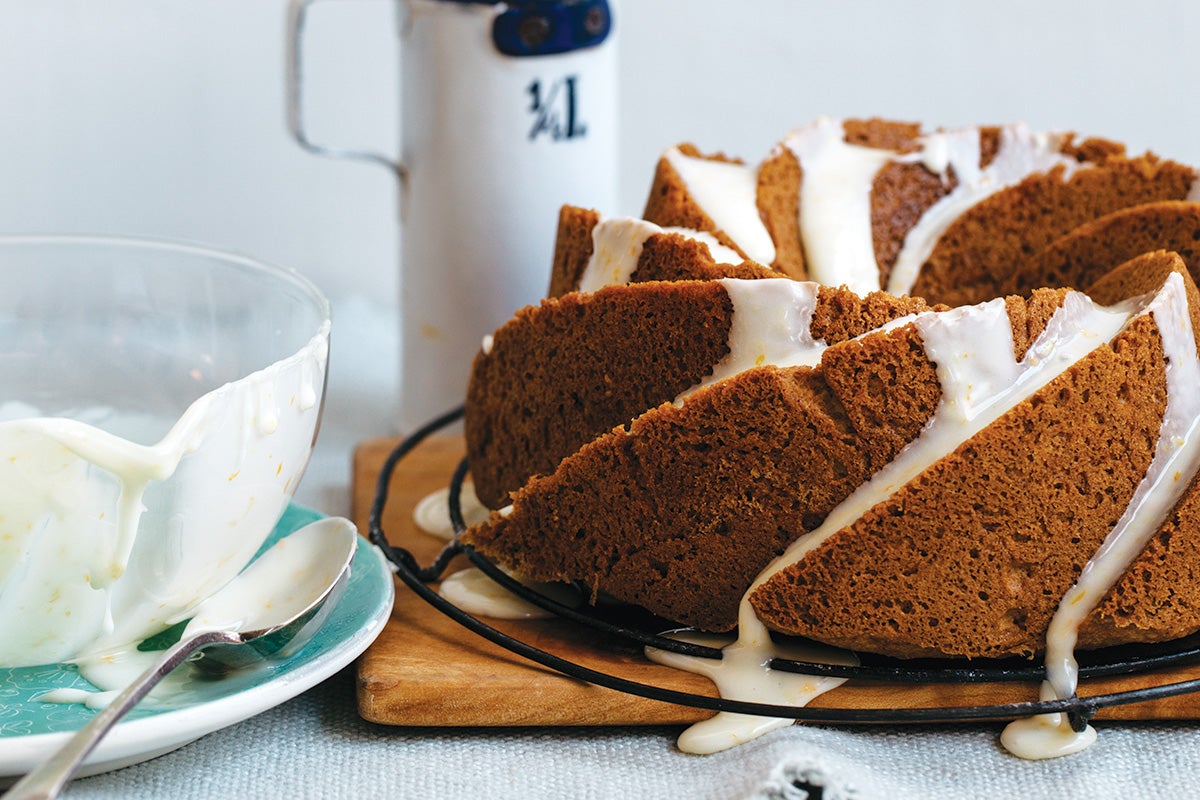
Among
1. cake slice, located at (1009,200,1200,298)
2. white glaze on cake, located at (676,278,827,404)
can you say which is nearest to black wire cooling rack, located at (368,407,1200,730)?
white glaze on cake, located at (676,278,827,404)

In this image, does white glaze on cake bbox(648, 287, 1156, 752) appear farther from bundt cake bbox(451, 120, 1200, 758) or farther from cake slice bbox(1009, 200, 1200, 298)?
cake slice bbox(1009, 200, 1200, 298)

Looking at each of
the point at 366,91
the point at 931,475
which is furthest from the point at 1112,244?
the point at 366,91

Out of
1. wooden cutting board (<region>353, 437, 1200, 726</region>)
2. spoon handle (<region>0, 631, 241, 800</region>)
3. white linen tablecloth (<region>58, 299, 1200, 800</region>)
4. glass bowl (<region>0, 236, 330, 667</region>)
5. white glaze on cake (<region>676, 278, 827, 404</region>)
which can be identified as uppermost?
white glaze on cake (<region>676, 278, 827, 404</region>)

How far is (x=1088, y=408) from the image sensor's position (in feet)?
4.31

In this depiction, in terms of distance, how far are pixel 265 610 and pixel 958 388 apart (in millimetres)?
701

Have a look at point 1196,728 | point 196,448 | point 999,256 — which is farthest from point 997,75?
point 196,448

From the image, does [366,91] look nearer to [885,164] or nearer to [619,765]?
[885,164]

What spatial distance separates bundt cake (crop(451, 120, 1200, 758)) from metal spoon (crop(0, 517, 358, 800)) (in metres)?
0.17

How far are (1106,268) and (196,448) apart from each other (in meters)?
1.06

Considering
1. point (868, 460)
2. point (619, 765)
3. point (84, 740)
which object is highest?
point (868, 460)

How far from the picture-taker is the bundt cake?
4.26 ft

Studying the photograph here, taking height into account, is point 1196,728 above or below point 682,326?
below

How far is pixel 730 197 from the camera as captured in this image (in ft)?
5.71

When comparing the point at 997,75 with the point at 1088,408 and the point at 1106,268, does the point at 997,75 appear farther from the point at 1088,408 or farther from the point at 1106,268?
the point at 1088,408
